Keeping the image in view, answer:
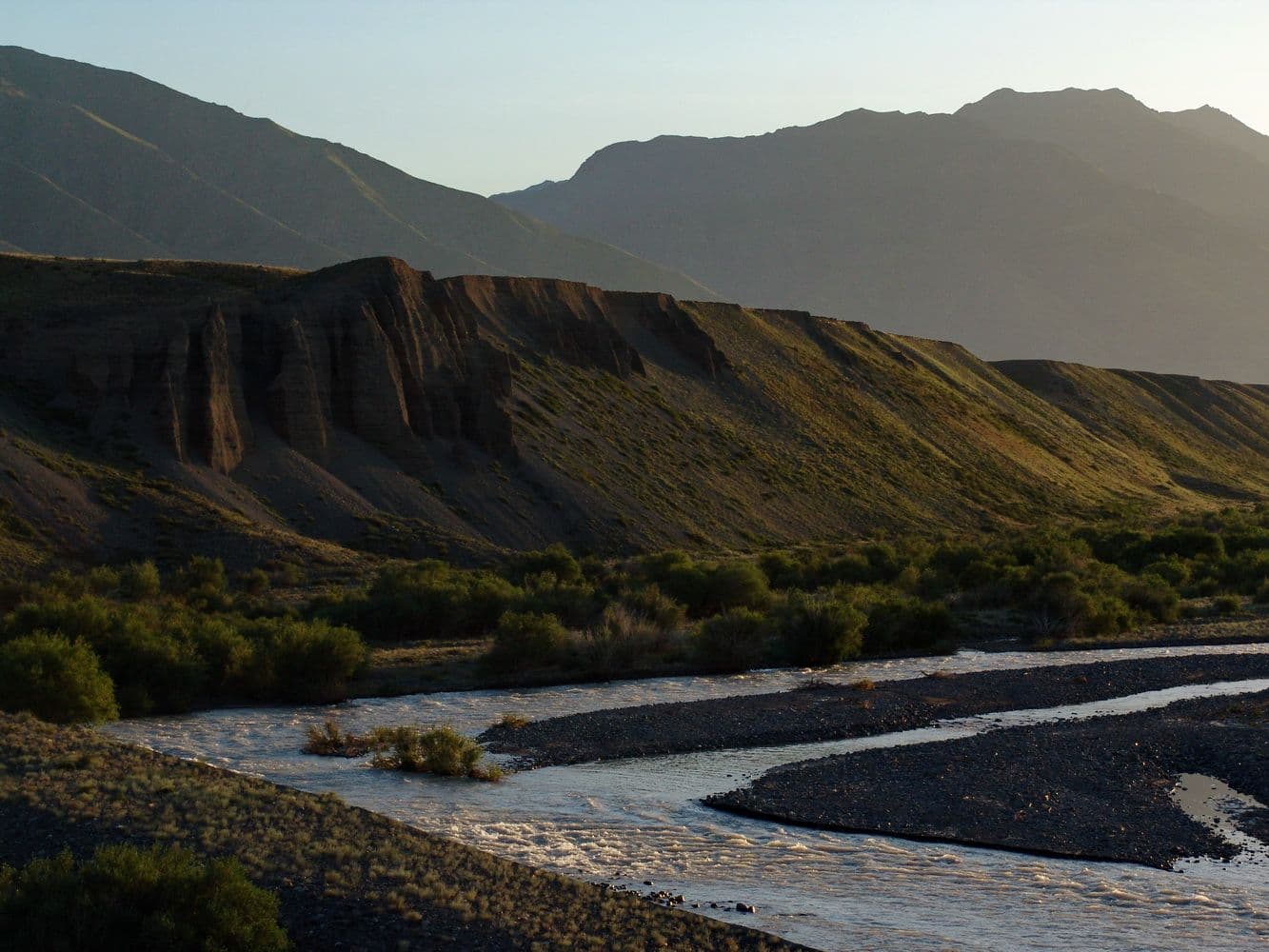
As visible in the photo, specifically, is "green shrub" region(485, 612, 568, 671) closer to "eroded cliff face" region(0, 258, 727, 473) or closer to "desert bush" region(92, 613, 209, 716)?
"desert bush" region(92, 613, 209, 716)

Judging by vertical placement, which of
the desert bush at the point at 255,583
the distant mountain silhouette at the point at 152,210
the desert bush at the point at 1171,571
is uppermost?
the distant mountain silhouette at the point at 152,210

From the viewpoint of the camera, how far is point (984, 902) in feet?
45.1

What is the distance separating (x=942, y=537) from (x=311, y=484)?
28.5 metres

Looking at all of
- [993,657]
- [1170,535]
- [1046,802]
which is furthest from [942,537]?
[1046,802]

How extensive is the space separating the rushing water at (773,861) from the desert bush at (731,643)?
7.67 m

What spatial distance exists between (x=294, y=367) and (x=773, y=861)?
41923mm

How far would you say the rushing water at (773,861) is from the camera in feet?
42.3

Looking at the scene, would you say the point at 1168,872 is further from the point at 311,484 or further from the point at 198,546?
the point at 311,484

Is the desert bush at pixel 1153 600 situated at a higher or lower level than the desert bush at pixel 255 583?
higher

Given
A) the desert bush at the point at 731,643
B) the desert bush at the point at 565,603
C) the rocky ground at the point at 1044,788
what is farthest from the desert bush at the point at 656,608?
the rocky ground at the point at 1044,788

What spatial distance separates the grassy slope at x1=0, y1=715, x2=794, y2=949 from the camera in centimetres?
1179

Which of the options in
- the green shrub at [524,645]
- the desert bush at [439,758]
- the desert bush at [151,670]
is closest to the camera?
the desert bush at [439,758]

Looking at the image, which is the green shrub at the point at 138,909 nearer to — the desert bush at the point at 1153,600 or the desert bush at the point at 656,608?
the desert bush at the point at 656,608

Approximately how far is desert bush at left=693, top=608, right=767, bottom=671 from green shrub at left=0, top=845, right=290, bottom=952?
19.8 m
